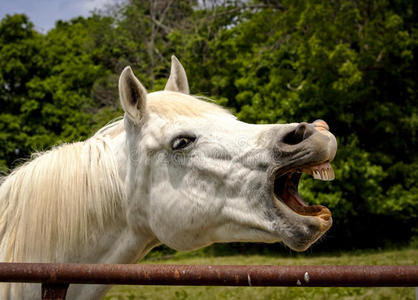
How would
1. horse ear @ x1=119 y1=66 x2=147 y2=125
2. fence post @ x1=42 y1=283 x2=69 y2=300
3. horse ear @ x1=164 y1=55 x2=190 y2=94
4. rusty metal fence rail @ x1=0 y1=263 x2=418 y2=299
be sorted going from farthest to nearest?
1. horse ear @ x1=164 y1=55 x2=190 y2=94
2. horse ear @ x1=119 y1=66 x2=147 y2=125
3. fence post @ x1=42 y1=283 x2=69 y2=300
4. rusty metal fence rail @ x1=0 y1=263 x2=418 y2=299

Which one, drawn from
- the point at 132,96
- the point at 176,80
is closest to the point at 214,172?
the point at 132,96

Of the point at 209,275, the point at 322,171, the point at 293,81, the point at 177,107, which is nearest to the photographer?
the point at 209,275

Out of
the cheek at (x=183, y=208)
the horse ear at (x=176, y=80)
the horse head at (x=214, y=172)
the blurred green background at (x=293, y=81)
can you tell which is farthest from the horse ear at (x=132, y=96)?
the blurred green background at (x=293, y=81)

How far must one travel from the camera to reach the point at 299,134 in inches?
72.4

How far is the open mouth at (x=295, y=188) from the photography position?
181cm

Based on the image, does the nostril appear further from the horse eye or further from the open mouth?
the horse eye

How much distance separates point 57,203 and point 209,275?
1069 millimetres

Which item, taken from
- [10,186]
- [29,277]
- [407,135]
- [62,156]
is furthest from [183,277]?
[407,135]

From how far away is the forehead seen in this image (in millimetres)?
2164

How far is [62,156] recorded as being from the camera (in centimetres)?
226

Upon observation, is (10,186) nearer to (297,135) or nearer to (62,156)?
(62,156)

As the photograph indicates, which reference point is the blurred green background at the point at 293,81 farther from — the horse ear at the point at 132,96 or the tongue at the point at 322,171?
the tongue at the point at 322,171

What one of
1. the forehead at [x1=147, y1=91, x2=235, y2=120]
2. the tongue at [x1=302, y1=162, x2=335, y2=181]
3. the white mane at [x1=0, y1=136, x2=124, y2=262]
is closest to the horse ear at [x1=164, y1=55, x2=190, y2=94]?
the forehead at [x1=147, y1=91, x2=235, y2=120]

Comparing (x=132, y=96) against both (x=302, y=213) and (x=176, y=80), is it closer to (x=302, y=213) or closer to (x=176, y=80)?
(x=176, y=80)
